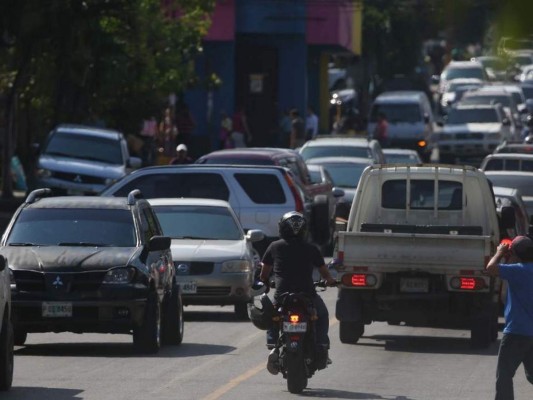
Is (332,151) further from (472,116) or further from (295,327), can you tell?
(295,327)

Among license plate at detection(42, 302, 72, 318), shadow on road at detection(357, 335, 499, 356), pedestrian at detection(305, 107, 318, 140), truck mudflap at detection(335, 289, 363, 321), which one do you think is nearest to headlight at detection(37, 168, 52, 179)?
shadow on road at detection(357, 335, 499, 356)

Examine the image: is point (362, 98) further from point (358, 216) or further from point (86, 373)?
point (86, 373)

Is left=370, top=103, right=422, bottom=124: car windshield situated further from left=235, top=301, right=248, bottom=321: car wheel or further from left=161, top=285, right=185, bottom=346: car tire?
left=161, top=285, right=185, bottom=346: car tire

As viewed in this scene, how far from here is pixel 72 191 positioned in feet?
95.0

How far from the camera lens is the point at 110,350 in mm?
14375

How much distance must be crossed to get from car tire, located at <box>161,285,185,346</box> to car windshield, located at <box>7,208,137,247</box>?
77 centimetres

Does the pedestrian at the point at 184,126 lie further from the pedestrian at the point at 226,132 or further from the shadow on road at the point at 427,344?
the shadow on road at the point at 427,344

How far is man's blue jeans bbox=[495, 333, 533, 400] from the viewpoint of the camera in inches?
355

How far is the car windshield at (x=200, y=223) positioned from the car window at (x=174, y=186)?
277 cm

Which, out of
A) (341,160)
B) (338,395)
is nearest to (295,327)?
(338,395)

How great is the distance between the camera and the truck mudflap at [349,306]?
14.9 m

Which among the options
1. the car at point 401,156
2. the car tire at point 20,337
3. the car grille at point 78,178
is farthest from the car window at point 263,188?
the car at point 401,156

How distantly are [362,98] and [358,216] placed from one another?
133 ft

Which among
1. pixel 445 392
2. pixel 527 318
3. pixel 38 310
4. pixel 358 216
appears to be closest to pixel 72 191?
pixel 358 216
